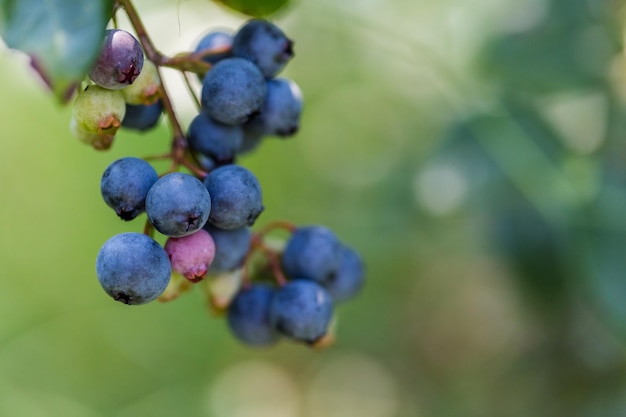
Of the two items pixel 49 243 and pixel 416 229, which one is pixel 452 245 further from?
pixel 49 243

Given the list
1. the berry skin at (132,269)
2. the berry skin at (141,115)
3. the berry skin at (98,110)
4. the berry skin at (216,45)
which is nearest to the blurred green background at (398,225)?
the berry skin at (216,45)

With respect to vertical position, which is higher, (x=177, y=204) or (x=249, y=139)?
(x=177, y=204)

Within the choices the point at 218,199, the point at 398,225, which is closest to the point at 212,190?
the point at 218,199

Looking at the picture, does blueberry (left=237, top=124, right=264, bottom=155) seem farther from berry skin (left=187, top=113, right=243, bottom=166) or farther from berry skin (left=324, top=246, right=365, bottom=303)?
berry skin (left=324, top=246, right=365, bottom=303)

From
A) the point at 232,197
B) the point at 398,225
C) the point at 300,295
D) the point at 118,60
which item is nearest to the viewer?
the point at 118,60

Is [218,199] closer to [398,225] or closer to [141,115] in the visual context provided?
[141,115]

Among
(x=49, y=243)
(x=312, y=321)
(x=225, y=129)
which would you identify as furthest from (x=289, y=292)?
(x=49, y=243)

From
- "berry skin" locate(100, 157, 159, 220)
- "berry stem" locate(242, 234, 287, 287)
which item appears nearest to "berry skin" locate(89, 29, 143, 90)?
"berry skin" locate(100, 157, 159, 220)
